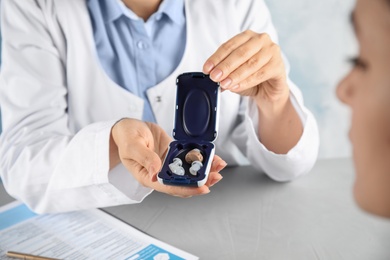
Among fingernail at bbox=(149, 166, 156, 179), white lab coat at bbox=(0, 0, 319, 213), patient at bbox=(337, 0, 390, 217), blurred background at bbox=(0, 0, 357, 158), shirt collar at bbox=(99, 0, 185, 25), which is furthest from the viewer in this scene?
blurred background at bbox=(0, 0, 357, 158)

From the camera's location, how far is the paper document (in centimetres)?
58

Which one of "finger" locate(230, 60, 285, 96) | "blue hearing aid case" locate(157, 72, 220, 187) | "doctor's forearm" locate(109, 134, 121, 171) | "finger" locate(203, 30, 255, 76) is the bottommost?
"doctor's forearm" locate(109, 134, 121, 171)

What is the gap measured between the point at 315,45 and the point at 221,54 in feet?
2.01

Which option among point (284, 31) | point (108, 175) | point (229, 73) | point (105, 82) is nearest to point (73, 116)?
point (105, 82)

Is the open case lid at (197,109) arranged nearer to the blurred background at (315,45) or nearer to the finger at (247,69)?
the finger at (247,69)

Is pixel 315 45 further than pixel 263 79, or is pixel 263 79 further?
pixel 315 45

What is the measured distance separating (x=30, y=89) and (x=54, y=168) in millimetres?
146

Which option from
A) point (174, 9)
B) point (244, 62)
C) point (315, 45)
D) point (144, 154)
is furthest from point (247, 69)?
Result: point (315, 45)

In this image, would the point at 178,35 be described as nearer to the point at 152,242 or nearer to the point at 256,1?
the point at 256,1

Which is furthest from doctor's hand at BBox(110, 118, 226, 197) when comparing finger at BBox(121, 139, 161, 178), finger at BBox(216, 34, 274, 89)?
finger at BBox(216, 34, 274, 89)

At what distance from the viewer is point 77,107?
76 centimetres

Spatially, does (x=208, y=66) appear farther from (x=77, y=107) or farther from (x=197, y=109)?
(x=77, y=107)

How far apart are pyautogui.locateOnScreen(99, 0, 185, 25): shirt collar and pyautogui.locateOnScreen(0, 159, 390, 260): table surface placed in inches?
11.5

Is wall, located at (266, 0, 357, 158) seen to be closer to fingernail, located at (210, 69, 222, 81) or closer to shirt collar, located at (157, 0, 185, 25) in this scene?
shirt collar, located at (157, 0, 185, 25)
